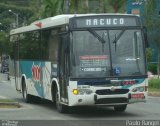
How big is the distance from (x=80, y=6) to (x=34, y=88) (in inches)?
1291

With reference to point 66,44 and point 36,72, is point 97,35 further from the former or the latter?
point 36,72

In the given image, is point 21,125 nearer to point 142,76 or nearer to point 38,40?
point 142,76

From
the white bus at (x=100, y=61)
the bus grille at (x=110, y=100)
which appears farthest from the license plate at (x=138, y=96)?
the bus grille at (x=110, y=100)

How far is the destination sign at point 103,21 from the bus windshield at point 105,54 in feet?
0.73

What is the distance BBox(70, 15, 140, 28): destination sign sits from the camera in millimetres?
16820

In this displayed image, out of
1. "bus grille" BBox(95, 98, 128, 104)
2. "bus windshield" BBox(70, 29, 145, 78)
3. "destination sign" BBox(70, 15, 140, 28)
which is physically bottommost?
"bus grille" BBox(95, 98, 128, 104)

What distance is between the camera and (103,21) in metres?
17.0

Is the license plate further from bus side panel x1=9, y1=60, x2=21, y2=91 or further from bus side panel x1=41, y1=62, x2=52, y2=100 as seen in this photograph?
bus side panel x1=9, y1=60, x2=21, y2=91

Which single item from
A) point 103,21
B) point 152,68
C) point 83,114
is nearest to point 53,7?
point 152,68

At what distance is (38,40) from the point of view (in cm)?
2098

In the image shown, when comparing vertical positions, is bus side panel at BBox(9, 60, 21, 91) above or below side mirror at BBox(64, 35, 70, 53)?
below

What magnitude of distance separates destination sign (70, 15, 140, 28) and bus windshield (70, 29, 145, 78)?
222mm

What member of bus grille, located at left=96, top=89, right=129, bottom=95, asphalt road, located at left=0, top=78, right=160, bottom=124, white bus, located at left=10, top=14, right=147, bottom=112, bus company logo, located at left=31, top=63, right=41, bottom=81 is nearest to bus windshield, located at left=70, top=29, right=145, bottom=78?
white bus, located at left=10, top=14, right=147, bottom=112

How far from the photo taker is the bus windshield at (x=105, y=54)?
16344mm
